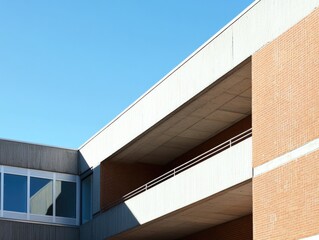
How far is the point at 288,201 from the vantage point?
19.3 m

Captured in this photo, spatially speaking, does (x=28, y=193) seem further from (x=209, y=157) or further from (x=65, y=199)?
(x=209, y=157)

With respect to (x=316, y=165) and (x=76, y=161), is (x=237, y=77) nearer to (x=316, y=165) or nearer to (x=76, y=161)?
(x=316, y=165)

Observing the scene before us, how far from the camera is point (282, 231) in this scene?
19359 millimetres

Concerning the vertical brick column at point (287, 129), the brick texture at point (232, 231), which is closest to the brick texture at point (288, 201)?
the vertical brick column at point (287, 129)

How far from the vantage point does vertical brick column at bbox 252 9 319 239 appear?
18844 millimetres

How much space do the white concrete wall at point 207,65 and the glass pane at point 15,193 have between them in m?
3.30

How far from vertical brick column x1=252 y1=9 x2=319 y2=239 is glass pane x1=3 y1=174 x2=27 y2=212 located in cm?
1377

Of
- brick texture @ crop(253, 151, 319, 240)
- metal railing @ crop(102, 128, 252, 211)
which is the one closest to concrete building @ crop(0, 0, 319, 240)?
brick texture @ crop(253, 151, 319, 240)

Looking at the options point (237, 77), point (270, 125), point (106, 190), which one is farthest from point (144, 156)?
point (270, 125)

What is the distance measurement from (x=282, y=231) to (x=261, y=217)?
41.3 inches

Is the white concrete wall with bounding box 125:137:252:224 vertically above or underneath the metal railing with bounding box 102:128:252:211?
underneath

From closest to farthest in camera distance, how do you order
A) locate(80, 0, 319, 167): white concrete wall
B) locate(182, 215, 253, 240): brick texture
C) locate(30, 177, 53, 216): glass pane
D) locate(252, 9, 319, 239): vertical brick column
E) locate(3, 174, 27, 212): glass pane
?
1. locate(252, 9, 319, 239): vertical brick column
2. locate(80, 0, 319, 167): white concrete wall
3. locate(182, 215, 253, 240): brick texture
4. locate(3, 174, 27, 212): glass pane
5. locate(30, 177, 53, 216): glass pane

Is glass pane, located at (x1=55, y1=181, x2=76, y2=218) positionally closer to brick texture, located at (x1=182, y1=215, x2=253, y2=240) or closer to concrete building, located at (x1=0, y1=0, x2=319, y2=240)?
concrete building, located at (x1=0, y1=0, x2=319, y2=240)

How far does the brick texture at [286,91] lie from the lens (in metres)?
19.2
